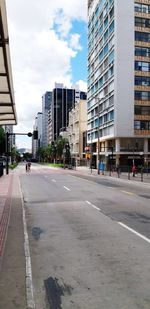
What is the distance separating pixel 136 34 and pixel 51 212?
62.8m

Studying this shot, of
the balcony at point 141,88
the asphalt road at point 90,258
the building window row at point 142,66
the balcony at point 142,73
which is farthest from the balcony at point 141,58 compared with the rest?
the asphalt road at point 90,258

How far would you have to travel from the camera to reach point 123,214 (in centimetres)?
1546

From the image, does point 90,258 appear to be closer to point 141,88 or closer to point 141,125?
point 141,125

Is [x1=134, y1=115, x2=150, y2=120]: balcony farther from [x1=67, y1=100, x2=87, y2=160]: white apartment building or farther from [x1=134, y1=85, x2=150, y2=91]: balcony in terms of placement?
[x1=67, y1=100, x2=87, y2=160]: white apartment building

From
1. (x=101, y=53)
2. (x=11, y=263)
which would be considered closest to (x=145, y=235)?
(x=11, y=263)

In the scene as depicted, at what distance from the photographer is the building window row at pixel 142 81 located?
73312mm

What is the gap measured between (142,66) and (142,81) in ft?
8.81

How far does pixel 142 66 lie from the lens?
73750 millimetres

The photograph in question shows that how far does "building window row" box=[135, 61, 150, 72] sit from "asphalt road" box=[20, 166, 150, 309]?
198 feet

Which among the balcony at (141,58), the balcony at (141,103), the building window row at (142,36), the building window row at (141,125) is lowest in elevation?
the building window row at (141,125)

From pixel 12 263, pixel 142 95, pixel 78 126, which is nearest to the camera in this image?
pixel 12 263

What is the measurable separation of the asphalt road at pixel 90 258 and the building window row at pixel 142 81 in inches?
2344

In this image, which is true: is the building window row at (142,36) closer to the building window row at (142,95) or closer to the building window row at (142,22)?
the building window row at (142,22)

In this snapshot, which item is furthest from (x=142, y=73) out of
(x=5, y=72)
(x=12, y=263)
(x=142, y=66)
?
(x=12, y=263)
